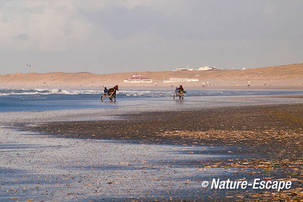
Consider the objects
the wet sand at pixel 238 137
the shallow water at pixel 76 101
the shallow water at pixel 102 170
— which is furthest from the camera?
the shallow water at pixel 76 101

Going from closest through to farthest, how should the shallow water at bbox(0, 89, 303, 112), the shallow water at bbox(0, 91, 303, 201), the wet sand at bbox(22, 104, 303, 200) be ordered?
the shallow water at bbox(0, 91, 303, 201) → the wet sand at bbox(22, 104, 303, 200) → the shallow water at bbox(0, 89, 303, 112)

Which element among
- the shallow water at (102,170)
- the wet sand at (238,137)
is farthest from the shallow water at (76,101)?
the shallow water at (102,170)

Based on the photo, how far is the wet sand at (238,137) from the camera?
1046 centimetres

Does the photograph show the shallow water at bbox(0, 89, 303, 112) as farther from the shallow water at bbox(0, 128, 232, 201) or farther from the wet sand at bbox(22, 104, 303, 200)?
the shallow water at bbox(0, 128, 232, 201)

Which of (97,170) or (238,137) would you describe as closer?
(97,170)

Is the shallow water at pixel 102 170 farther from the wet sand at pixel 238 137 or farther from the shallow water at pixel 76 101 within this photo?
the shallow water at pixel 76 101

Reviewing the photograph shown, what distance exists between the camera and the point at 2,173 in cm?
1070

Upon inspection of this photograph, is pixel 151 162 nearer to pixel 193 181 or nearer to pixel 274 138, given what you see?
pixel 193 181

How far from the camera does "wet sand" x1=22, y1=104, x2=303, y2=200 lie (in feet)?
34.3

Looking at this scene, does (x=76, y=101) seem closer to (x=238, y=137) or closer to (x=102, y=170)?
(x=238, y=137)

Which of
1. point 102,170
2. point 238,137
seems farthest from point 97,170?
point 238,137

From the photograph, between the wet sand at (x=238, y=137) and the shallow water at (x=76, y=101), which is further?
the shallow water at (x=76, y=101)

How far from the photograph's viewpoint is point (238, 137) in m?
17.0

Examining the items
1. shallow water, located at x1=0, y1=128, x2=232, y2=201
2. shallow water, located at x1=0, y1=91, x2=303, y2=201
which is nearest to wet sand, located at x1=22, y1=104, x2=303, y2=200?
shallow water, located at x1=0, y1=91, x2=303, y2=201
